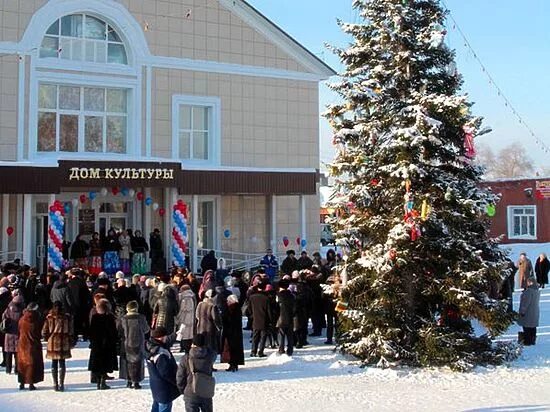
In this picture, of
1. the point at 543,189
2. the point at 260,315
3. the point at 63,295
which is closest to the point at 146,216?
the point at 63,295

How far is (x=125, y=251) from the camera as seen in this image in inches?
931

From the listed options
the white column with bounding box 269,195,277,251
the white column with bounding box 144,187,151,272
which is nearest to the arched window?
the white column with bounding box 144,187,151,272

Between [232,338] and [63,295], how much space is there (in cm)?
372

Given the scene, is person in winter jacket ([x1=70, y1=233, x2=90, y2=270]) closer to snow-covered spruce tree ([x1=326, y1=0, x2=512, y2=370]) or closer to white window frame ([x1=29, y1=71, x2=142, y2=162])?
white window frame ([x1=29, y1=71, x2=142, y2=162])

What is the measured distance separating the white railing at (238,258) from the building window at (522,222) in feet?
69.2

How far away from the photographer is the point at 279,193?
26.2 metres

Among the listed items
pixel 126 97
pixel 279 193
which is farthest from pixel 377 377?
pixel 126 97

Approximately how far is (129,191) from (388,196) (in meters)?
13.1

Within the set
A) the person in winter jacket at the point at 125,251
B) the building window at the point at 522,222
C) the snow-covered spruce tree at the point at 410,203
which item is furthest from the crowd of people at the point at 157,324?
the building window at the point at 522,222

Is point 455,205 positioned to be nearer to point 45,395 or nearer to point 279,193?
point 45,395

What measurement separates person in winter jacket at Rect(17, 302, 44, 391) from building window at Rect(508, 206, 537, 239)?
3566 cm

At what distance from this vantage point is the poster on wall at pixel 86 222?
990 inches

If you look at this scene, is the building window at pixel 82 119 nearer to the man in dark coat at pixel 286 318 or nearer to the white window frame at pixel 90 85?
the white window frame at pixel 90 85

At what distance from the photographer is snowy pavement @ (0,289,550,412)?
1048 centimetres
